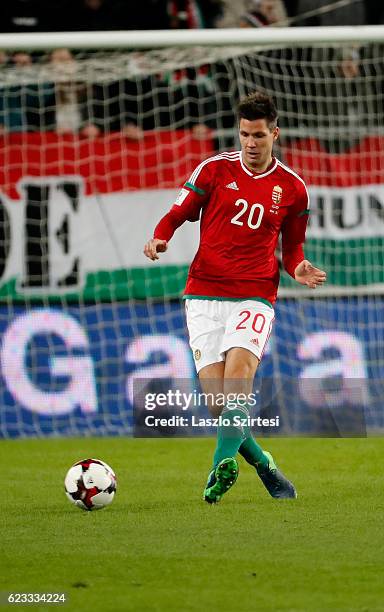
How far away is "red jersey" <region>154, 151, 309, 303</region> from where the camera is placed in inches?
297

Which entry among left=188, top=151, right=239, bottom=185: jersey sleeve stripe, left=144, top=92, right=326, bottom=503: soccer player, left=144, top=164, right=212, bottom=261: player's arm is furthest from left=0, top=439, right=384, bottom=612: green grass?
left=188, top=151, right=239, bottom=185: jersey sleeve stripe

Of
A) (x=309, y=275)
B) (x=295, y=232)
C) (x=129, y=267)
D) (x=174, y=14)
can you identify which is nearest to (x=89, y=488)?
(x=309, y=275)

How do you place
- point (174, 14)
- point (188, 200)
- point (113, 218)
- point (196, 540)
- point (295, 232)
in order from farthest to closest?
point (174, 14) < point (113, 218) < point (295, 232) < point (188, 200) < point (196, 540)

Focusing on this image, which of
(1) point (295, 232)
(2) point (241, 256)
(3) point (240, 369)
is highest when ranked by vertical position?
(1) point (295, 232)

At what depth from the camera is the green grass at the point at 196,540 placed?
4.92m

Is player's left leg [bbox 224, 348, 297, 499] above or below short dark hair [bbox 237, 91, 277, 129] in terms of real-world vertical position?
below

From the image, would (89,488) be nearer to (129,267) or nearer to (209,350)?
(209,350)

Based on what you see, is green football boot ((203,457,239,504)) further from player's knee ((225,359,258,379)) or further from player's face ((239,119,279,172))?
player's face ((239,119,279,172))

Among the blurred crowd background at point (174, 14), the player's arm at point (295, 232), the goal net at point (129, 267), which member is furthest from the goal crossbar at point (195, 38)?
the blurred crowd background at point (174, 14)

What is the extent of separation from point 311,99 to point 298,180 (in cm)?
495

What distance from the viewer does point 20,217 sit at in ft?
37.9

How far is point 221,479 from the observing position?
7.06 meters

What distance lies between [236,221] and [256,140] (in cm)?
48

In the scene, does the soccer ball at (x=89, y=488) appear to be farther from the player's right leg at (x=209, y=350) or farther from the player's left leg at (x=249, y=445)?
the player's left leg at (x=249, y=445)
